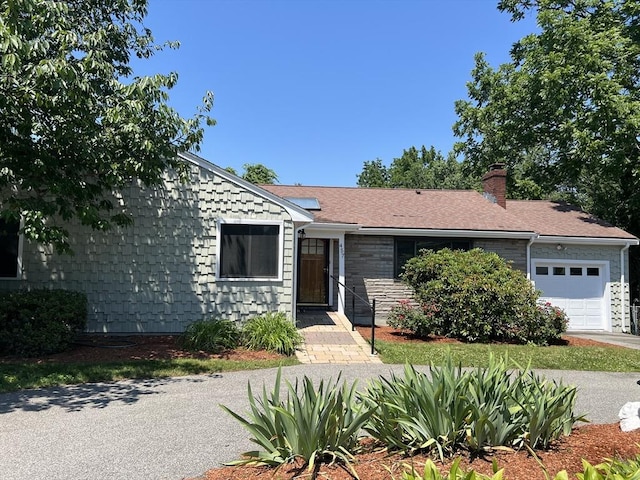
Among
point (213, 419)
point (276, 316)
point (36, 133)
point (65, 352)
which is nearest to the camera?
point (213, 419)

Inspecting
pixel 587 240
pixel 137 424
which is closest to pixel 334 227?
pixel 137 424

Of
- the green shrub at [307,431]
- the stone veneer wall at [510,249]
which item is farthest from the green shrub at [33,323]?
the stone veneer wall at [510,249]

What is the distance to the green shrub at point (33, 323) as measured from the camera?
8.12 m

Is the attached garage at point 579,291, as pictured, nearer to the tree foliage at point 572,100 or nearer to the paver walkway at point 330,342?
the tree foliage at point 572,100

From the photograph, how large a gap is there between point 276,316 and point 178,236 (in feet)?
9.81

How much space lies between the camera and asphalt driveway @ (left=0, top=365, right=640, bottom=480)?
3.98 meters

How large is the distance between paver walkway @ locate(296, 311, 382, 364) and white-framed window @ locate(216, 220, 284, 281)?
1659mm

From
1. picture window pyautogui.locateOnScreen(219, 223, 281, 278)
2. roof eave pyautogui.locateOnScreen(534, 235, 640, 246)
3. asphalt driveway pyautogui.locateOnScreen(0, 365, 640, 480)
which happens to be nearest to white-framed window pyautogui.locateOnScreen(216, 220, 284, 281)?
picture window pyautogui.locateOnScreen(219, 223, 281, 278)

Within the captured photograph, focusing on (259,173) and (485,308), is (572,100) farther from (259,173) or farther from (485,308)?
(259,173)

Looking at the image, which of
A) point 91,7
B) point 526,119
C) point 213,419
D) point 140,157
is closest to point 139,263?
point 140,157

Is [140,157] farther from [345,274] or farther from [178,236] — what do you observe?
[345,274]

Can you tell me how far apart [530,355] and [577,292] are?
762 cm

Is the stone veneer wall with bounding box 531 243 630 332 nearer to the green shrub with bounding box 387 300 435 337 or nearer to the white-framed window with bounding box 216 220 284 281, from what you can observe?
the green shrub with bounding box 387 300 435 337

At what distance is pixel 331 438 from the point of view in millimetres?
3359
